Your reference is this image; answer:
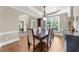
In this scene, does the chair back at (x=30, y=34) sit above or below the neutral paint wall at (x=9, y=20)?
below

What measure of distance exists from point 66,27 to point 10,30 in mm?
1170

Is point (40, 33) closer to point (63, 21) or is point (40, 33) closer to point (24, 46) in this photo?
point (24, 46)

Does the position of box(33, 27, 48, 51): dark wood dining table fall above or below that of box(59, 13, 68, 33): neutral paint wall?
below

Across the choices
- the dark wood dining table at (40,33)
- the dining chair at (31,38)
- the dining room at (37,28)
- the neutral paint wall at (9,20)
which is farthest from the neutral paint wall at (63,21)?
the neutral paint wall at (9,20)

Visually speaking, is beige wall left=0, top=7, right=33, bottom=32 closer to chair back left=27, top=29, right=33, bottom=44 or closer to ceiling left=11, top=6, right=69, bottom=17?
ceiling left=11, top=6, right=69, bottom=17

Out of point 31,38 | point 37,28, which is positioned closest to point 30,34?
point 31,38

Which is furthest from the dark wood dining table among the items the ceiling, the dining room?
the ceiling

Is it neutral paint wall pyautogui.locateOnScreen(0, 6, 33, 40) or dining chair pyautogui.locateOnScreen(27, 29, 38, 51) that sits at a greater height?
neutral paint wall pyautogui.locateOnScreen(0, 6, 33, 40)

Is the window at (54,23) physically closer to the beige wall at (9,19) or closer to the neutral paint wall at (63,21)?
the neutral paint wall at (63,21)

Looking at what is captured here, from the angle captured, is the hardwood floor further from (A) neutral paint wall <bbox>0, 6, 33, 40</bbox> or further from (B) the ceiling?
(B) the ceiling

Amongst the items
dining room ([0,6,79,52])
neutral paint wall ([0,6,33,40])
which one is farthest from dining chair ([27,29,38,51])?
neutral paint wall ([0,6,33,40])

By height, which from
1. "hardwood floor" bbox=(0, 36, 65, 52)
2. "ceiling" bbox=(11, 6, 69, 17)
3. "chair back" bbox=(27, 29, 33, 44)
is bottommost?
"hardwood floor" bbox=(0, 36, 65, 52)
